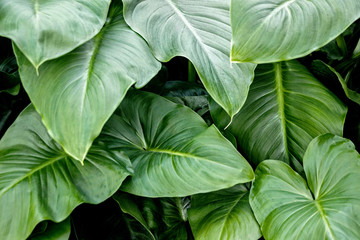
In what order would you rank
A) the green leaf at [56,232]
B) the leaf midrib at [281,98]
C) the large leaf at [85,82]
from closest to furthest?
the large leaf at [85,82] → the green leaf at [56,232] → the leaf midrib at [281,98]

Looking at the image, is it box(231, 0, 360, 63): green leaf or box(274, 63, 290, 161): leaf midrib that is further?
box(274, 63, 290, 161): leaf midrib

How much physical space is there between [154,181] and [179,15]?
0.42 m

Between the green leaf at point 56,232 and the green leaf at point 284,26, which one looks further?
the green leaf at point 56,232

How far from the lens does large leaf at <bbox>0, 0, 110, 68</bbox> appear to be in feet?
2.79

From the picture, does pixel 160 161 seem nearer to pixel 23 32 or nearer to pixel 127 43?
pixel 127 43

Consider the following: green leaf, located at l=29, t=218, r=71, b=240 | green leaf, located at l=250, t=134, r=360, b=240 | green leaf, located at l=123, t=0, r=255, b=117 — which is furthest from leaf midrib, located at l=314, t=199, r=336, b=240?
green leaf, located at l=29, t=218, r=71, b=240

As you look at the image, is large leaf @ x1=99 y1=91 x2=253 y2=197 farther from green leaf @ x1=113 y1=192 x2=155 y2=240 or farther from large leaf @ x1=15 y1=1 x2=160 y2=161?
large leaf @ x1=15 y1=1 x2=160 y2=161

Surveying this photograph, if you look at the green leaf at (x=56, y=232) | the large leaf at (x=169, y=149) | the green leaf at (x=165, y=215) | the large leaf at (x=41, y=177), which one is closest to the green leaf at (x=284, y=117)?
the large leaf at (x=169, y=149)

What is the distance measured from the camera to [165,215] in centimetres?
118

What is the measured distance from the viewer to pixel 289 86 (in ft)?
3.82

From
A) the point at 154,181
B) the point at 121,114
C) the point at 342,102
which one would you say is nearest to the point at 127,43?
the point at 121,114

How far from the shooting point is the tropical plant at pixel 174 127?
873 mm

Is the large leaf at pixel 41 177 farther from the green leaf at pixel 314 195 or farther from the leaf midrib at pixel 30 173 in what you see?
the green leaf at pixel 314 195

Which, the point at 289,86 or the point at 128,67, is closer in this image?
the point at 128,67
